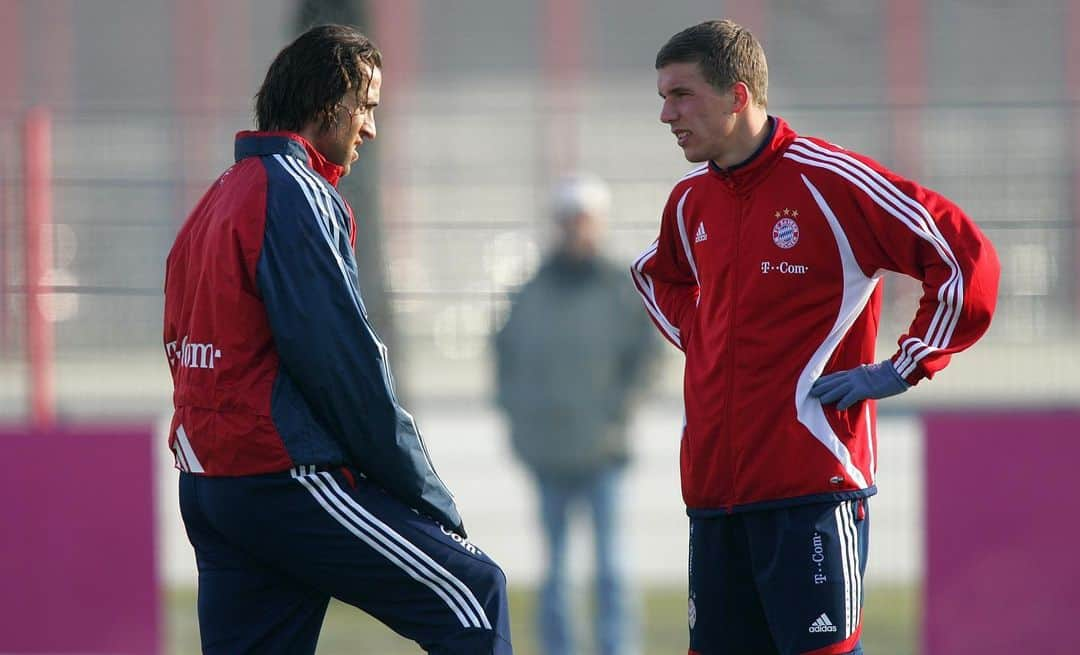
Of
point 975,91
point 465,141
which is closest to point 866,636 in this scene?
point 465,141

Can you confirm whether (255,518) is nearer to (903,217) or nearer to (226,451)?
(226,451)

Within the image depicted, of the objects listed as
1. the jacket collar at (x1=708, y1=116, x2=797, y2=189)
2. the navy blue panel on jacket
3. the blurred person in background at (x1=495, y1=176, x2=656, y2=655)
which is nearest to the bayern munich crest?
the jacket collar at (x1=708, y1=116, x2=797, y2=189)

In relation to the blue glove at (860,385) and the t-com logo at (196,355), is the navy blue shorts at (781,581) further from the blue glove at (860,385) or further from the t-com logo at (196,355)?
the t-com logo at (196,355)

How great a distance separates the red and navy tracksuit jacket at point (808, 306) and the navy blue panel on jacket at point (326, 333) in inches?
30.6

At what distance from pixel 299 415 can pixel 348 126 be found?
67 cm

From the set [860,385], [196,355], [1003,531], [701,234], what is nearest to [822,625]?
[860,385]

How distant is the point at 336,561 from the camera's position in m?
3.44

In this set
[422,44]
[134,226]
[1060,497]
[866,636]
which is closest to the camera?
[1060,497]

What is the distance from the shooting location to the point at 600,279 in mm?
6766

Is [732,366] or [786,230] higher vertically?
[786,230]

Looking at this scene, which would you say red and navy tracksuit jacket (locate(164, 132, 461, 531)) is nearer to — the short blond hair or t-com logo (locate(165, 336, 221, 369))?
t-com logo (locate(165, 336, 221, 369))

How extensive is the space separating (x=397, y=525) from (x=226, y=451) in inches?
15.9

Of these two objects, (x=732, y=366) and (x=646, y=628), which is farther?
(x=646, y=628)

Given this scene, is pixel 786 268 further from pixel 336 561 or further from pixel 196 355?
pixel 196 355
